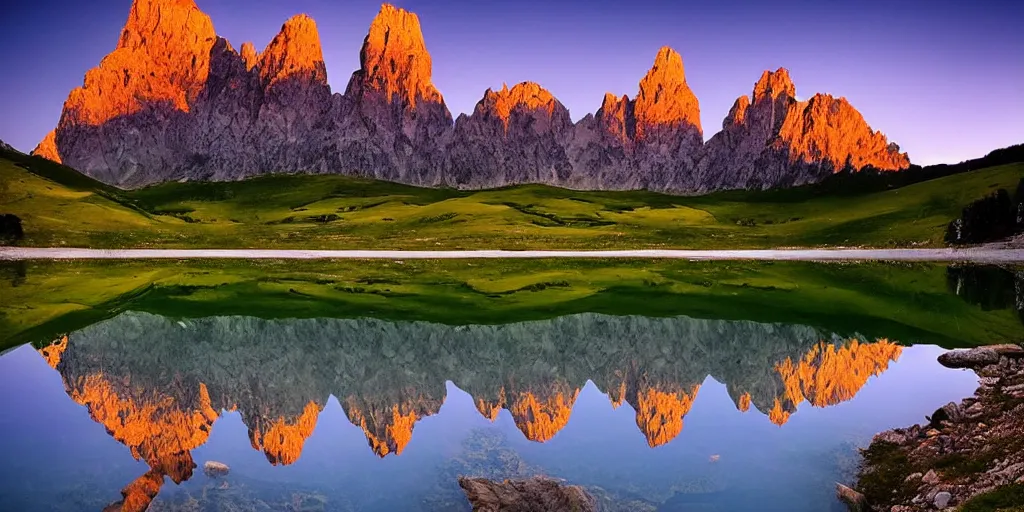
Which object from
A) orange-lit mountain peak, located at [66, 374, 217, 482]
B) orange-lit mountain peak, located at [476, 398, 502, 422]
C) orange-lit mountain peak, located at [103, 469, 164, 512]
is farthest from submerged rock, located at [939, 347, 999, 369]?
orange-lit mountain peak, located at [103, 469, 164, 512]

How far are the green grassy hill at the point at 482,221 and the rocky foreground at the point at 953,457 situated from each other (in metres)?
79.6

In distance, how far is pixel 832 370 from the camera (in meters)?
28.3

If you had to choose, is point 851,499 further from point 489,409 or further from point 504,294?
point 504,294

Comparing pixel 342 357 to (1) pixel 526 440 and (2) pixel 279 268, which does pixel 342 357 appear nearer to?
(1) pixel 526 440

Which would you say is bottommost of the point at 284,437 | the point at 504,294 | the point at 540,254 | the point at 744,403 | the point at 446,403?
the point at 504,294

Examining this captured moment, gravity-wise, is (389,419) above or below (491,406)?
above

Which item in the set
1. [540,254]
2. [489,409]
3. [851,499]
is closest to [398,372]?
[489,409]

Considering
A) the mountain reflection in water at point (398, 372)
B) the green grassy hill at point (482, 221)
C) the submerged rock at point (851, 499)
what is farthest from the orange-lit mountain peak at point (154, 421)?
the green grassy hill at point (482, 221)

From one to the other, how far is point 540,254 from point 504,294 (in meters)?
35.2

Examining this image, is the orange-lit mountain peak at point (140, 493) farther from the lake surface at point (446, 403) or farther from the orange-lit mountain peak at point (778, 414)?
the orange-lit mountain peak at point (778, 414)

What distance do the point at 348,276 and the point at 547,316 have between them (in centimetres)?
2748

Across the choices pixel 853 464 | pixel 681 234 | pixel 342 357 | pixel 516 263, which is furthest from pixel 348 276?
pixel 681 234

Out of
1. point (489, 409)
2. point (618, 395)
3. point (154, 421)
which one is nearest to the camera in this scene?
point (154, 421)

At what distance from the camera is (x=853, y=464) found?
18328 millimetres
